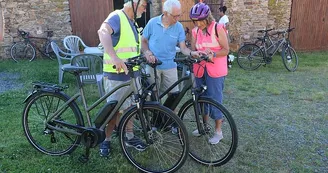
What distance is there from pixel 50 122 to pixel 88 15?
6177mm

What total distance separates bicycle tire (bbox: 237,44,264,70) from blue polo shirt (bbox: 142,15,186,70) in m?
4.54

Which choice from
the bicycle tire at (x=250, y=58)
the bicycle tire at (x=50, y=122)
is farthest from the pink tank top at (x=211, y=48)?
the bicycle tire at (x=250, y=58)

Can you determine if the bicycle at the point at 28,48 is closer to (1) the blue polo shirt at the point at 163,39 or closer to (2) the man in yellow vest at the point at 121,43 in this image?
(1) the blue polo shirt at the point at 163,39

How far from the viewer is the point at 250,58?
7289 millimetres

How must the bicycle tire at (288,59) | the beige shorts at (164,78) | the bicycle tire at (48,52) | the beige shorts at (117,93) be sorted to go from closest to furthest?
the beige shorts at (117,93)
the beige shorts at (164,78)
the bicycle tire at (288,59)
the bicycle tire at (48,52)

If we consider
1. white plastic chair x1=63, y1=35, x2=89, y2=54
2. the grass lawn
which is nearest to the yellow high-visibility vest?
the grass lawn

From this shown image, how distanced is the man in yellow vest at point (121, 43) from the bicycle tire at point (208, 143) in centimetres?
56

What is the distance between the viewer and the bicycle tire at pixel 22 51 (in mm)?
8234

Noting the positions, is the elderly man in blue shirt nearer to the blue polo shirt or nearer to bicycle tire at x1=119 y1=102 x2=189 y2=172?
the blue polo shirt

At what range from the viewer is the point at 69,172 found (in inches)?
108

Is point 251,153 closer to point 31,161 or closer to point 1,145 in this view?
point 31,161

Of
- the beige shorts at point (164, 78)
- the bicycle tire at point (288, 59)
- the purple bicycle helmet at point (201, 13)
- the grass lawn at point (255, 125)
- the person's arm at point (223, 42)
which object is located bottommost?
the grass lawn at point (255, 125)

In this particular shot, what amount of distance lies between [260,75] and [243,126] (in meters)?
3.17

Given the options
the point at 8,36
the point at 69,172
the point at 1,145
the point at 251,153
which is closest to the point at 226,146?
the point at 251,153
